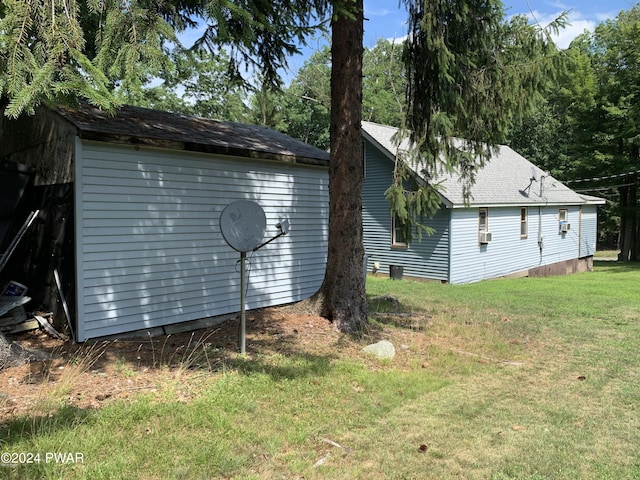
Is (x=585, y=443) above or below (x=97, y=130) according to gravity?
below

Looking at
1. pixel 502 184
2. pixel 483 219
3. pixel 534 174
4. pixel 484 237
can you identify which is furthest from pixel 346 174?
pixel 534 174

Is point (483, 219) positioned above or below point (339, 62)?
below

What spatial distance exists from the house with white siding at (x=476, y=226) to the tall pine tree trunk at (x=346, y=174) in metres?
6.04

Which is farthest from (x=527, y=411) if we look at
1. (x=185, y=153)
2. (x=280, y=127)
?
(x=280, y=127)

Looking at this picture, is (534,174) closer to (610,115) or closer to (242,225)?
(610,115)

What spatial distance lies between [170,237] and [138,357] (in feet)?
7.72

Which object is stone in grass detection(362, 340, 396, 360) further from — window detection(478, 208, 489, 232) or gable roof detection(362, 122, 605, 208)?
window detection(478, 208, 489, 232)

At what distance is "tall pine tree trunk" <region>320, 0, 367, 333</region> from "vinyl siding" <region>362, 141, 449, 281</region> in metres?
9.16

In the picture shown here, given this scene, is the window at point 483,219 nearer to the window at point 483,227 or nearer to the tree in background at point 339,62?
the window at point 483,227

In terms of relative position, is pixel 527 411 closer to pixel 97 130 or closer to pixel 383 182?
pixel 97 130

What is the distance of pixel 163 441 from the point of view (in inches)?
139

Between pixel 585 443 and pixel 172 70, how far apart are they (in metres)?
4.69

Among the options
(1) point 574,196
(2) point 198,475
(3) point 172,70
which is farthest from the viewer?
(1) point 574,196

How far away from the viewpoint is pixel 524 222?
19609 millimetres
